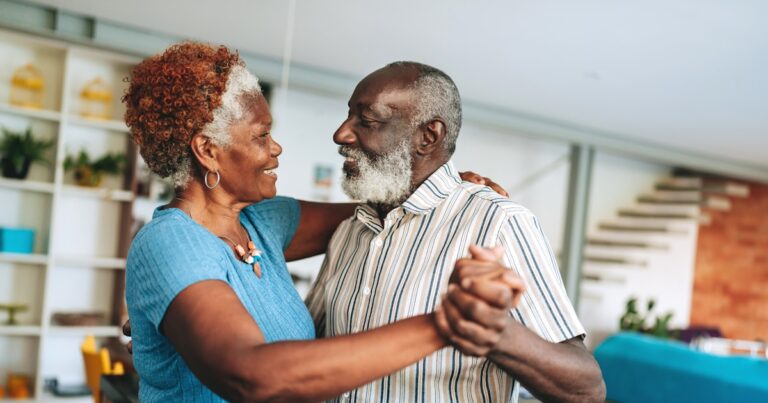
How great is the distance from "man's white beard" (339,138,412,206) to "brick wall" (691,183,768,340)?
415 inches

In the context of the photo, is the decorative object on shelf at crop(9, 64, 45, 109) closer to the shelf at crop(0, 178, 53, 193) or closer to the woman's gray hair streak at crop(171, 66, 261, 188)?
the shelf at crop(0, 178, 53, 193)

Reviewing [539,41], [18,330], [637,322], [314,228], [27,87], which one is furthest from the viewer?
[637,322]

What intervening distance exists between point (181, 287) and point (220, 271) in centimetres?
8

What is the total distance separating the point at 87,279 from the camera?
20.1 feet

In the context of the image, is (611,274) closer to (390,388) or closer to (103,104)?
(103,104)

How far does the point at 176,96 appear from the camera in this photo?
1399 millimetres

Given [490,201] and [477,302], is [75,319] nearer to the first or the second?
[490,201]

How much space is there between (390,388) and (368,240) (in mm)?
349

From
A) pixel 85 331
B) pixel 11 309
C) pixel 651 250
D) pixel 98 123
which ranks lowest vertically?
pixel 85 331

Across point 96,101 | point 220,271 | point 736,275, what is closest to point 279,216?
point 220,271

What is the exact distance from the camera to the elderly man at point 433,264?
3.97ft

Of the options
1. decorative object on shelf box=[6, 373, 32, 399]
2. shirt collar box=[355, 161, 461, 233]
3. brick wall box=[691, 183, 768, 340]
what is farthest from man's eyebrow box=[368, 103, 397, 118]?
brick wall box=[691, 183, 768, 340]

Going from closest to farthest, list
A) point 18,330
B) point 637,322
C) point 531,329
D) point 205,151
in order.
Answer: point 531,329
point 205,151
point 18,330
point 637,322

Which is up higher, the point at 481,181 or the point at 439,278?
the point at 481,181
